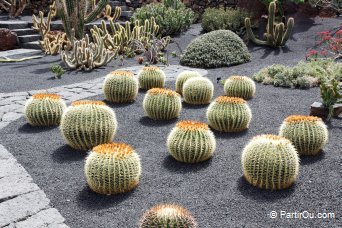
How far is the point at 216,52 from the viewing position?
9.78 meters

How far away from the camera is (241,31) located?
1254 centimetres

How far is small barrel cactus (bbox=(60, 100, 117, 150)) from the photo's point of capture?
4605 mm

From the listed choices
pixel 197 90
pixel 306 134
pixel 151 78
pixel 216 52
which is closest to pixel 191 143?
pixel 306 134

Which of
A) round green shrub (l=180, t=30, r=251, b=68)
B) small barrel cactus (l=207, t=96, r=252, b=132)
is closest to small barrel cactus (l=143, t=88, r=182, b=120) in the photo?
small barrel cactus (l=207, t=96, r=252, b=132)

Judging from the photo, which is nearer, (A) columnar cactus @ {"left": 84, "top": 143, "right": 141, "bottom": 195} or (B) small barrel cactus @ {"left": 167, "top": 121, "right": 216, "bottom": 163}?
(A) columnar cactus @ {"left": 84, "top": 143, "right": 141, "bottom": 195}

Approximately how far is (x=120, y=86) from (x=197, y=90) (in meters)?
1.23

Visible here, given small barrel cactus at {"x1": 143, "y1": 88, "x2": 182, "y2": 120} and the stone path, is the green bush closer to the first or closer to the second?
small barrel cactus at {"x1": 143, "y1": 88, "x2": 182, "y2": 120}

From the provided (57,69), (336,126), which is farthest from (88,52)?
(336,126)

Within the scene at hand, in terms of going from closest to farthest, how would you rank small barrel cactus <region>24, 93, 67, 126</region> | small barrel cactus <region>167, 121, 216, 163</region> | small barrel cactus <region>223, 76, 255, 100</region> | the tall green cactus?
small barrel cactus <region>167, 121, 216, 163</region>
small barrel cactus <region>24, 93, 67, 126</region>
small barrel cactus <region>223, 76, 255, 100</region>
the tall green cactus

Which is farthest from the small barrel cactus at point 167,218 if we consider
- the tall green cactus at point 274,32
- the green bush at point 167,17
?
the green bush at point 167,17

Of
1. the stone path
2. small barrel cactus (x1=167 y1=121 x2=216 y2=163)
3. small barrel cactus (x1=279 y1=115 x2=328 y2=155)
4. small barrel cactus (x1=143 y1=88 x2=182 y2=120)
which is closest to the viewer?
the stone path

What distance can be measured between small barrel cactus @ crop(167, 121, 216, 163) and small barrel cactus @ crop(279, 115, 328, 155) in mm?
878

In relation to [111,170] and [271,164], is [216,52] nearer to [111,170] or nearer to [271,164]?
[271,164]

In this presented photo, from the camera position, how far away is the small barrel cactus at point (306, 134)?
433 cm
